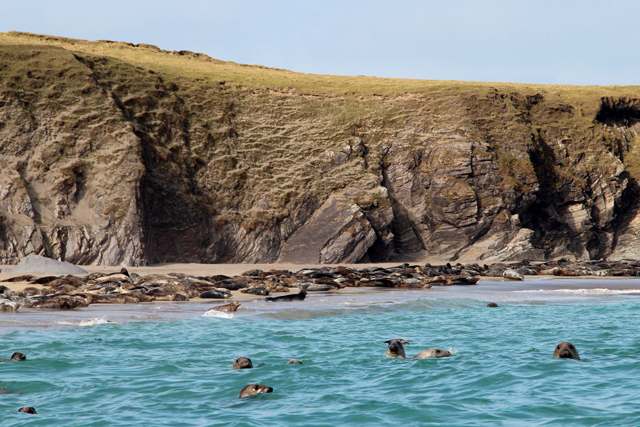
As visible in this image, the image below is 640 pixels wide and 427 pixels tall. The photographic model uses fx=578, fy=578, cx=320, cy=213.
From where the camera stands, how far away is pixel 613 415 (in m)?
6.38

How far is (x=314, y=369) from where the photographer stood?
8.46 m

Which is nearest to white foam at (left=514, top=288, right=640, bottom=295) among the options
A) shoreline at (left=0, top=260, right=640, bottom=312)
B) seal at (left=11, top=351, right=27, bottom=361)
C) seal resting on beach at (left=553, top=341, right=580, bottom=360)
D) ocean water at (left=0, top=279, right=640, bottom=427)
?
shoreline at (left=0, top=260, right=640, bottom=312)

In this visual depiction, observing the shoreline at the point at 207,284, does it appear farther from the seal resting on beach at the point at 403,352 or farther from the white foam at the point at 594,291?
the seal resting on beach at the point at 403,352

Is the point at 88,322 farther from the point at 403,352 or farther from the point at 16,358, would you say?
the point at 403,352

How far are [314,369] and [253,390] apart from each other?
5.40ft

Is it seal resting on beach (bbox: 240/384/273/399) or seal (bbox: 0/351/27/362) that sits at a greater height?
seal resting on beach (bbox: 240/384/273/399)

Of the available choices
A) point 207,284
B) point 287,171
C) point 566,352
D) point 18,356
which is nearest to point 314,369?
point 566,352

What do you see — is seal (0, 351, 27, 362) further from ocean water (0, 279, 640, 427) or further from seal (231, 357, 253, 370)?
seal (231, 357, 253, 370)

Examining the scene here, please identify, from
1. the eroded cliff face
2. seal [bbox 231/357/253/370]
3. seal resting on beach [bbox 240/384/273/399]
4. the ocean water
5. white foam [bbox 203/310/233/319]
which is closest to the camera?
the ocean water

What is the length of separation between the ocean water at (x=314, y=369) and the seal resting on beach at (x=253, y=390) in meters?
0.09

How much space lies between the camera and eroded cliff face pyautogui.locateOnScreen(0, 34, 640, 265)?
110 ft

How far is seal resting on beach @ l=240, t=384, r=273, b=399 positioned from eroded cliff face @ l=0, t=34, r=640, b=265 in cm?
2660

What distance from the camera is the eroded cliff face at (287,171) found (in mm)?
33656

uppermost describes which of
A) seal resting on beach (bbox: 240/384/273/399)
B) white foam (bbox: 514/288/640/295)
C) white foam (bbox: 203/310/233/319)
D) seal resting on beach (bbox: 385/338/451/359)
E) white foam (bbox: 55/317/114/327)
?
seal resting on beach (bbox: 240/384/273/399)
